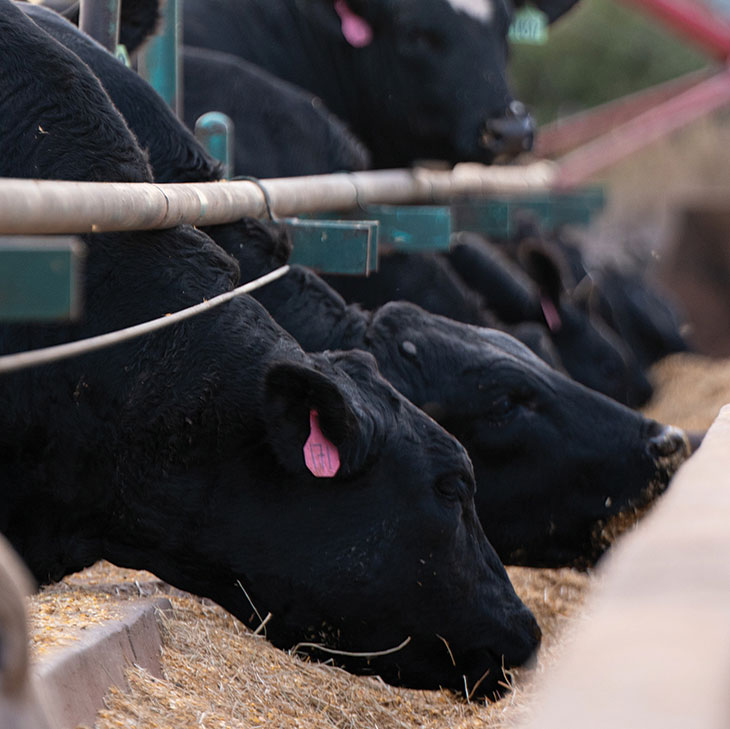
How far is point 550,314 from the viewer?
6.18 m

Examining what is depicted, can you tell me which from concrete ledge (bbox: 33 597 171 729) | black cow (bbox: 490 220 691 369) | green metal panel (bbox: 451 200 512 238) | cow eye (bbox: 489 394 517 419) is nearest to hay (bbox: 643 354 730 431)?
black cow (bbox: 490 220 691 369)

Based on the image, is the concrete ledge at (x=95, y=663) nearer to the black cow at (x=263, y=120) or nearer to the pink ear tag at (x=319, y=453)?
the pink ear tag at (x=319, y=453)

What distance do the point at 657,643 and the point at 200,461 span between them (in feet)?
5.96

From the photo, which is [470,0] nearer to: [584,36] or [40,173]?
[40,173]

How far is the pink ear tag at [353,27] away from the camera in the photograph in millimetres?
6426

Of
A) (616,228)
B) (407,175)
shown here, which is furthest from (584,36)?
(407,175)

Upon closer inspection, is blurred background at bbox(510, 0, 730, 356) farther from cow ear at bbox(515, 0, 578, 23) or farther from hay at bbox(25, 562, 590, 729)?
hay at bbox(25, 562, 590, 729)

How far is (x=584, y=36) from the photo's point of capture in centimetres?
2245

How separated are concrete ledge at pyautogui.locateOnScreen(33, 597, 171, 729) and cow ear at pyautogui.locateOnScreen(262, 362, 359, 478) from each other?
45 cm

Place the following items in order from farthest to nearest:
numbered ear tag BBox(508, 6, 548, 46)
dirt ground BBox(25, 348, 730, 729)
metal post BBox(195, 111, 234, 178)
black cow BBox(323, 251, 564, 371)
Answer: numbered ear tag BBox(508, 6, 548, 46) < black cow BBox(323, 251, 564, 371) < metal post BBox(195, 111, 234, 178) < dirt ground BBox(25, 348, 730, 729)

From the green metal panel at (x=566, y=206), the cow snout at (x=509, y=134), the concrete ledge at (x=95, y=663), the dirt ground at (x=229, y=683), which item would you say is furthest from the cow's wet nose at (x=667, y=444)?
the green metal panel at (x=566, y=206)

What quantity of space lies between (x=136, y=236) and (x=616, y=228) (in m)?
9.62

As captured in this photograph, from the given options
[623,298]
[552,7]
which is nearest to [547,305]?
[623,298]

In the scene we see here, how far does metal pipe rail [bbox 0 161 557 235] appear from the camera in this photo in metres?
2.02
